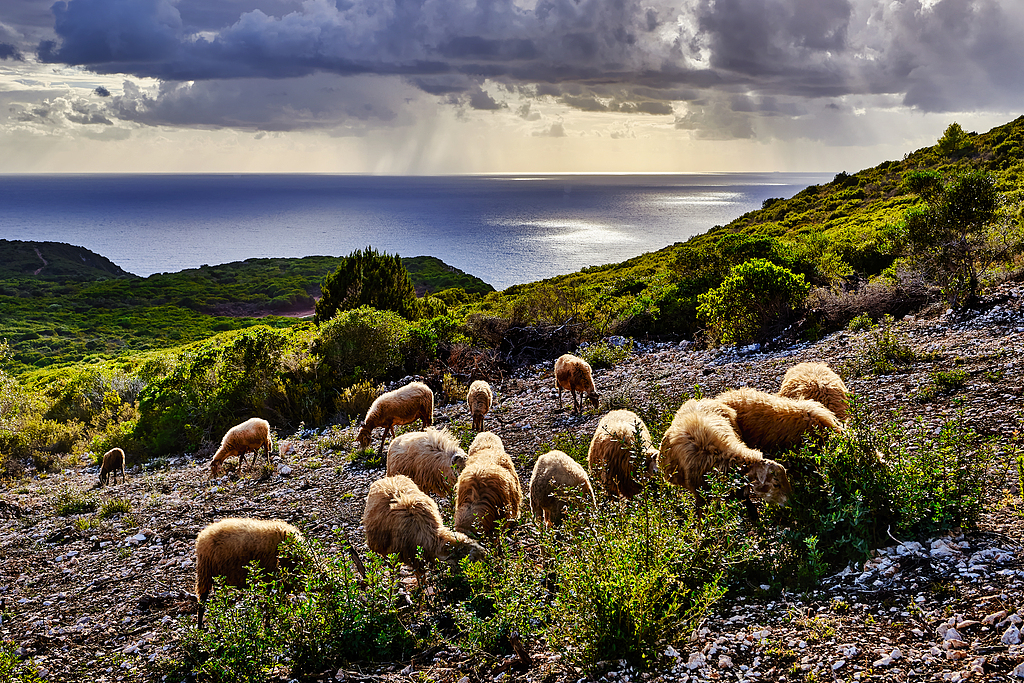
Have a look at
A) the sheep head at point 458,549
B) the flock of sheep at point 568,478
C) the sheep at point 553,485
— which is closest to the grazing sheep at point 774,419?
the flock of sheep at point 568,478

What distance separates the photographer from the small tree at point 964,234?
1470cm

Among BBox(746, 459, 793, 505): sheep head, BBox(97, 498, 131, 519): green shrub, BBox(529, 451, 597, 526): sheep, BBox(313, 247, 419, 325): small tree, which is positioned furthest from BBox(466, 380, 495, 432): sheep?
BBox(313, 247, 419, 325): small tree

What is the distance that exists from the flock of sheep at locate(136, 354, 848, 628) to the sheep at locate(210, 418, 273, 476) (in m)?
6.27

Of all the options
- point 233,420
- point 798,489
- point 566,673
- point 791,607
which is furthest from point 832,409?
point 233,420

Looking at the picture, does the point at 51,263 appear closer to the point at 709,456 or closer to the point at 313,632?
the point at 313,632

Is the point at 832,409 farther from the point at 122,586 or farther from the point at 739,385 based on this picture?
the point at 122,586

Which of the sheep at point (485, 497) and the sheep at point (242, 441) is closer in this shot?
the sheep at point (485, 497)

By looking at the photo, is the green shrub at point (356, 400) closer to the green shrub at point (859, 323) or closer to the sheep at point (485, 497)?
the sheep at point (485, 497)

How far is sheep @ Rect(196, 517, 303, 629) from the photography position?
718cm

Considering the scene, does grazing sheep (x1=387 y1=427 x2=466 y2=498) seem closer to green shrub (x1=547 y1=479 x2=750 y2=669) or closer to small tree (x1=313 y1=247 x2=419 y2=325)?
green shrub (x1=547 y1=479 x2=750 y2=669)

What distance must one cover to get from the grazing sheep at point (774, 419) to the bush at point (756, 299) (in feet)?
28.8

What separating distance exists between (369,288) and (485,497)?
2504cm

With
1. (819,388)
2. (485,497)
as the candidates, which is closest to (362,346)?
(485,497)

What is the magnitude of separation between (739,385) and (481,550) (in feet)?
26.8
